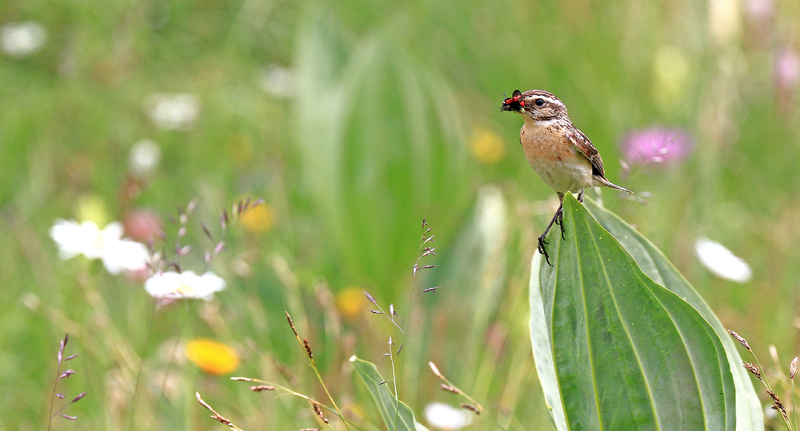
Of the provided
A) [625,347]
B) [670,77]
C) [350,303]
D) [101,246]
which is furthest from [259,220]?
[625,347]

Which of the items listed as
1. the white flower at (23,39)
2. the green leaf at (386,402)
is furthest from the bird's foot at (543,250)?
the white flower at (23,39)

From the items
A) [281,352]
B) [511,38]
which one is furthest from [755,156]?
[281,352]

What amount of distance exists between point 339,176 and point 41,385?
1105 mm

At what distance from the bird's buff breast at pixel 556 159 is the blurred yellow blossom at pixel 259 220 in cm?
225

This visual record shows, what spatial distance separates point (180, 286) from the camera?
1438 mm

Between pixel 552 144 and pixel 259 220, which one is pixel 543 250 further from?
pixel 259 220

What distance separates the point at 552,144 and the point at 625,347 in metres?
0.31

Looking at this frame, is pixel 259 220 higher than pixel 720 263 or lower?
higher

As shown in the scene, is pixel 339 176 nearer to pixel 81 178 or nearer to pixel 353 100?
pixel 353 100

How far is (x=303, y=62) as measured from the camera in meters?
2.71

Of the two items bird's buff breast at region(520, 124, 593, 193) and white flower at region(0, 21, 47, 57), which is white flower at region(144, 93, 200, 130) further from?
bird's buff breast at region(520, 124, 593, 193)

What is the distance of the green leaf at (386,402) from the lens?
3.41 feet

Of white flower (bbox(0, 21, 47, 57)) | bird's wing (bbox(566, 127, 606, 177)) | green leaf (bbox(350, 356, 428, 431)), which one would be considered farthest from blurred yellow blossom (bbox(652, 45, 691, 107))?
white flower (bbox(0, 21, 47, 57))

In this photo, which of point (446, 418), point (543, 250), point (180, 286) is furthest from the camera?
point (446, 418)
